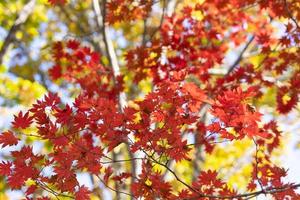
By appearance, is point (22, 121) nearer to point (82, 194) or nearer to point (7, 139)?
point (7, 139)

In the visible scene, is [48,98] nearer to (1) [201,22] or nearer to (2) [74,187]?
(2) [74,187]

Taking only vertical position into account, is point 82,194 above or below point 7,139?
below

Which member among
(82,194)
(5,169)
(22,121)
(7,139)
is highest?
(22,121)

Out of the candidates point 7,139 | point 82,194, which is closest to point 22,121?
point 7,139

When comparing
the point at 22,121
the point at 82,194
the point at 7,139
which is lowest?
the point at 82,194

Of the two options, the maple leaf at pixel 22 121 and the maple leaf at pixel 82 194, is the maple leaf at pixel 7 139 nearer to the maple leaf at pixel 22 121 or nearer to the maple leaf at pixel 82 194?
the maple leaf at pixel 22 121

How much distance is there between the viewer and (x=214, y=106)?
10.8 ft

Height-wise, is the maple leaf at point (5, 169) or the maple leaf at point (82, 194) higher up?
the maple leaf at point (5, 169)

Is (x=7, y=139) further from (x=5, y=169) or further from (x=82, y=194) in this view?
(x=82, y=194)

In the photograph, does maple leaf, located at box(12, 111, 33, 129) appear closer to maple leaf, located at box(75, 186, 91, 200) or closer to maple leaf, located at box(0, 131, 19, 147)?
maple leaf, located at box(0, 131, 19, 147)

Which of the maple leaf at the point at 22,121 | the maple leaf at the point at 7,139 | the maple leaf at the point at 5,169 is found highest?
the maple leaf at the point at 22,121

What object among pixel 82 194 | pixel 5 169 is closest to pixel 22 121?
pixel 5 169

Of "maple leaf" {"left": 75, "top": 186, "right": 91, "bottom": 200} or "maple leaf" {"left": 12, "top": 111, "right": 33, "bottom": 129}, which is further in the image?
"maple leaf" {"left": 12, "top": 111, "right": 33, "bottom": 129}

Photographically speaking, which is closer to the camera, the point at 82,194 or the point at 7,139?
the point at 82,194
